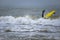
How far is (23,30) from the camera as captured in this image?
1597mm

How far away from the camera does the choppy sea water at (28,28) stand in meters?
1.57

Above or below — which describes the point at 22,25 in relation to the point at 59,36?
above

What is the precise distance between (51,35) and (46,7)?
371 mm

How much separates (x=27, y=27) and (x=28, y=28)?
0.06ft

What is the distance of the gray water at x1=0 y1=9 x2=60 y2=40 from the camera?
1.57 metres

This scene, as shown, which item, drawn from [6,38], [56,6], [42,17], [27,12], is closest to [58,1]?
[56,6]

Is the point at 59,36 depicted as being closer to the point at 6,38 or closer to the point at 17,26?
the point at 17,26

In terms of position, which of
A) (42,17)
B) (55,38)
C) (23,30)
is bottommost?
(55,38)

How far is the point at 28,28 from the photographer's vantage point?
1.60 m

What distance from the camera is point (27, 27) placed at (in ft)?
5.26

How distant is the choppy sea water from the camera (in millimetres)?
1571

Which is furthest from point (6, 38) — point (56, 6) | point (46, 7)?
point (56, 6)

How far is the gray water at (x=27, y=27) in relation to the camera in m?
1.57

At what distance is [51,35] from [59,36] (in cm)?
10
